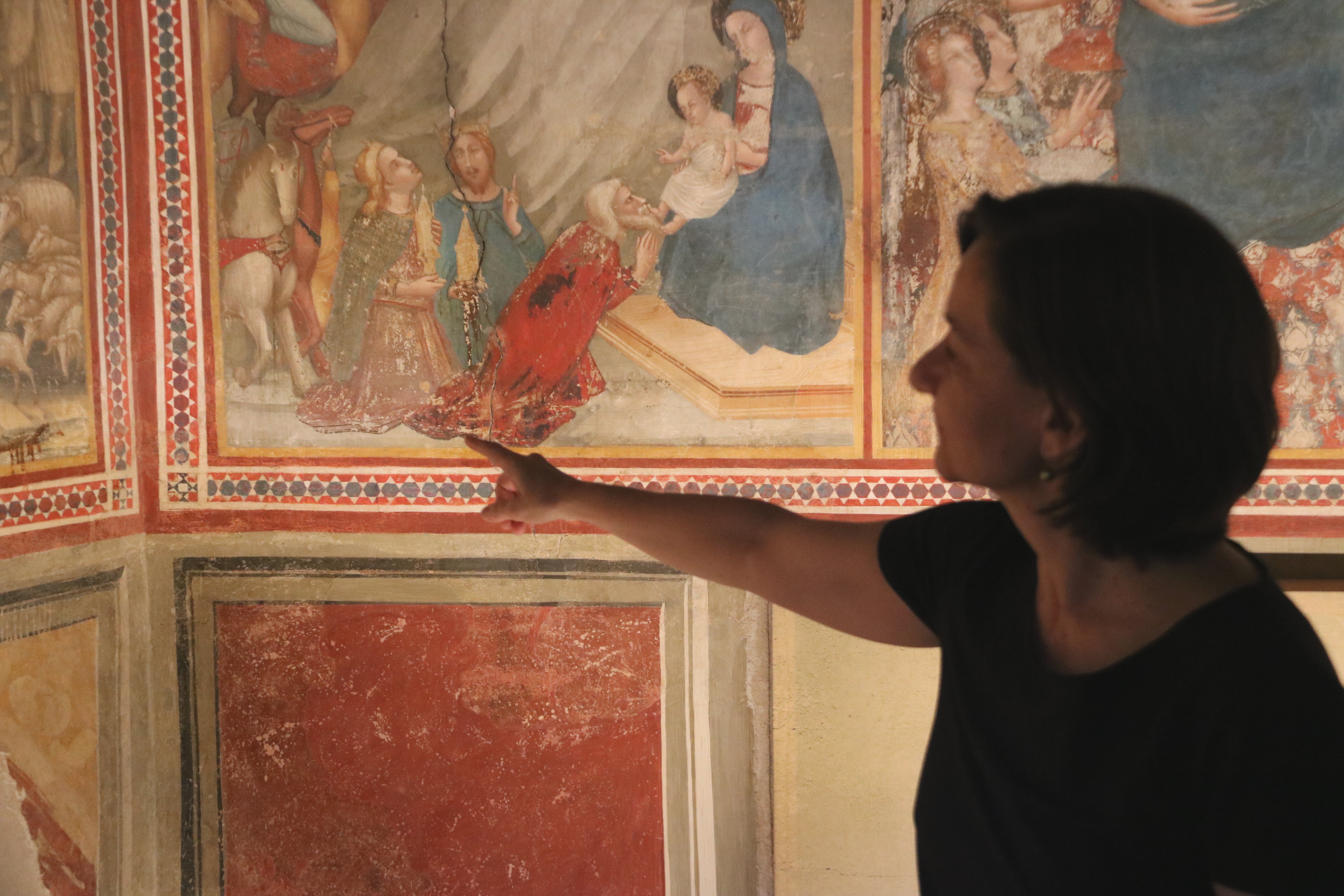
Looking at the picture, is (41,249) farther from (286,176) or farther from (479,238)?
(479,238)

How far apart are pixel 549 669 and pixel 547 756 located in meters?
0.26

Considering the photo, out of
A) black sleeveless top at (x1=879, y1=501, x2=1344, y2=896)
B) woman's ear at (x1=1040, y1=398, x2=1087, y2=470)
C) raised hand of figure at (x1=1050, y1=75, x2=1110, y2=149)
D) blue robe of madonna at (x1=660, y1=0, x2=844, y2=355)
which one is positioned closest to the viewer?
black sleeveless top at (x1=879, y1=501, x2=1344, y2=896)

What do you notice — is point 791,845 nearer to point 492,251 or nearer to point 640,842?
point 640,842

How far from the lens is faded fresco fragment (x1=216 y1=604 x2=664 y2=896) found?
2.91 metres

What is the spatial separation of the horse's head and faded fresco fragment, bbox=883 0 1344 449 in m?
1.72

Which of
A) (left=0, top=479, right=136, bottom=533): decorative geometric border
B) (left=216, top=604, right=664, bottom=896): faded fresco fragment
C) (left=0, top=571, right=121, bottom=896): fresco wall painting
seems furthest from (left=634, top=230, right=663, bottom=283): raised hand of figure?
(left=0, top=571, right=121, bottom=896): fresco wall painting

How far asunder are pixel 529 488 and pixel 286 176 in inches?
73.0

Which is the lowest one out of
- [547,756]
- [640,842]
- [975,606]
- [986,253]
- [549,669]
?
[640,842]

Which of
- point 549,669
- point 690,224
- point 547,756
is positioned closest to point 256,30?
point 690,224

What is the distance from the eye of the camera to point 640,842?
291 cm

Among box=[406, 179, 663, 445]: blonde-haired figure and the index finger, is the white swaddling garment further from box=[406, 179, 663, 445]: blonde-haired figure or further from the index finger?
the index finger

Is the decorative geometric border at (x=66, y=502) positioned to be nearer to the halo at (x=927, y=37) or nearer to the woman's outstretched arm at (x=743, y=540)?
the woman's outstretched arm at (x=743, y=540)

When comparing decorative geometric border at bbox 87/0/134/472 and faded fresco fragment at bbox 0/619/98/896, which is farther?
decorative geometric border at bbox 87/0/134/472

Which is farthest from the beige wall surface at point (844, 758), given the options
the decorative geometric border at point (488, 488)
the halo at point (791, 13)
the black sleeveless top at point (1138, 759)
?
the black sleeveless top at point (1138, 759)
